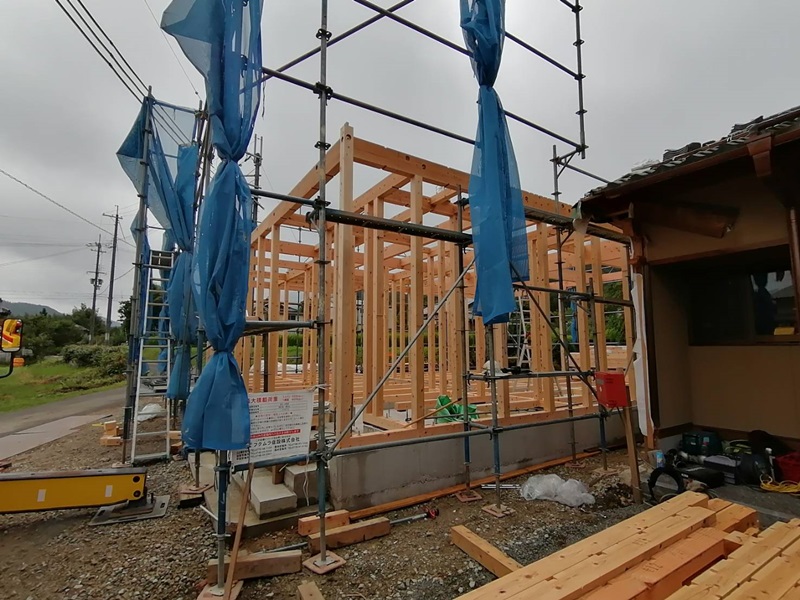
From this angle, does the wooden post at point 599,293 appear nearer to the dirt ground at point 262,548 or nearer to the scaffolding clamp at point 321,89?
the dirt ground at point 262,548

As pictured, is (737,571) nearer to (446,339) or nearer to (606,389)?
(606,389)

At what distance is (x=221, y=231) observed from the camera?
250cm

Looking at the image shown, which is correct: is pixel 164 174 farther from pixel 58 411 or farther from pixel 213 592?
pixel 58 411

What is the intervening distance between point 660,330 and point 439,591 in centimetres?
343

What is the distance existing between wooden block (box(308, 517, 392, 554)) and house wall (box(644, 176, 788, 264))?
371 cm

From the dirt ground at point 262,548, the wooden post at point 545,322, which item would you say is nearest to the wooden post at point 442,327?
the wooden post at point 545,322

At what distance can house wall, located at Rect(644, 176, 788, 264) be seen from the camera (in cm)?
321

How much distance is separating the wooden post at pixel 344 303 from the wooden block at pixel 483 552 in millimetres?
1352

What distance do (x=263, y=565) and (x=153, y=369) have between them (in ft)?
25.1

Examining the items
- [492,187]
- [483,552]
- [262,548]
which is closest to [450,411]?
[483,552]

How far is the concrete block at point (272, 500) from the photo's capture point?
10.9 feet

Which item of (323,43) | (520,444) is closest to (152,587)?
(520,444)

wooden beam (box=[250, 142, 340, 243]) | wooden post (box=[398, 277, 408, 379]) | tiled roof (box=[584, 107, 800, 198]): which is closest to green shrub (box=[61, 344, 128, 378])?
wooden beam (box=[250, 142, 340, 243])

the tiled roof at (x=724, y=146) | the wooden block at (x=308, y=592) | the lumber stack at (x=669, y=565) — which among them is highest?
the tiled roof at (x=724, y=146)
